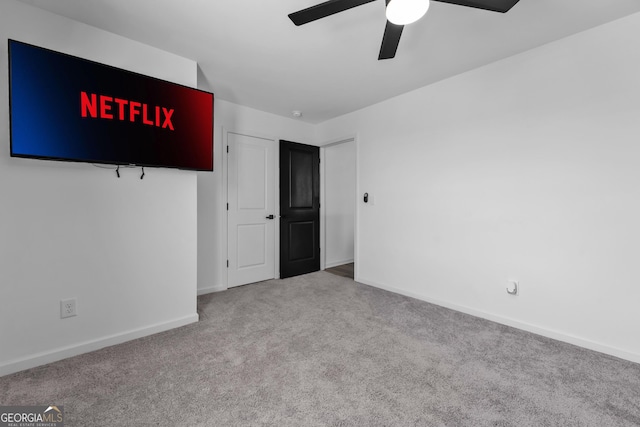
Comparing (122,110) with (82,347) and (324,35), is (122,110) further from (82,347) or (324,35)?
(82,347)

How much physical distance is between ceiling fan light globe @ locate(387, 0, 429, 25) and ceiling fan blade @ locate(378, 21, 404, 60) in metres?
0.15

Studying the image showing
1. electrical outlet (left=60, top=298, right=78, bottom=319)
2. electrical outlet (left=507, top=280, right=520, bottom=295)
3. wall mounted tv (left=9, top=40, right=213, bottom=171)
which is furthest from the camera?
electrical outlet (left=507, top=280, right=520, bottom=295)

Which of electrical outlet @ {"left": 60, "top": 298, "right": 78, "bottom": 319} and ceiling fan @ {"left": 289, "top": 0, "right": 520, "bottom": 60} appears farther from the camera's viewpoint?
electrical outlet @ {"left": 60, "top": 298, "right": 78, "bottom": 319}

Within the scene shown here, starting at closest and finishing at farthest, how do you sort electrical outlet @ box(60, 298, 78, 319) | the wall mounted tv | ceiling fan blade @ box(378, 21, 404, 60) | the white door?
ceiling fan blade @ box(378, 21, 404, 60), the wall mounted tv, electrical outlet @ box(60, 298, 78, 319), the white door

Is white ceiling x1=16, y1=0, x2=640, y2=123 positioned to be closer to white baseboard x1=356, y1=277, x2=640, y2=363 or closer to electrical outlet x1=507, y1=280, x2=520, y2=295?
electrical outlet x1=507, y1=280, x2=520, y2=295

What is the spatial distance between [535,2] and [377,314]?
2.73 metres

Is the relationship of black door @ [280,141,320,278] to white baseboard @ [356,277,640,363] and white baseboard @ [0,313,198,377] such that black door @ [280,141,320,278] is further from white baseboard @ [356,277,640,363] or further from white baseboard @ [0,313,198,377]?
white baseboard @ [0,313,198,377]

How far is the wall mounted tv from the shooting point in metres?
1.76

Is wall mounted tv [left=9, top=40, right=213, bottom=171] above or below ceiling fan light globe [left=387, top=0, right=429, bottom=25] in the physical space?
below

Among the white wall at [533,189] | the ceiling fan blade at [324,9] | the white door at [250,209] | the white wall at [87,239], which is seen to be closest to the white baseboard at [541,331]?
the white wall at [533,189]

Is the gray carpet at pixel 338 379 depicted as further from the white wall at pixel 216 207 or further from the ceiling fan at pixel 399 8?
the ceiling fan at pixel 399 8

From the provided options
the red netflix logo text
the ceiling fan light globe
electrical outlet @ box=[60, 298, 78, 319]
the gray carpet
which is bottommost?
the gray carpet

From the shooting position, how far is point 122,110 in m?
2.10

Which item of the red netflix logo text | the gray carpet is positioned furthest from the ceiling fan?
the gray carpet
